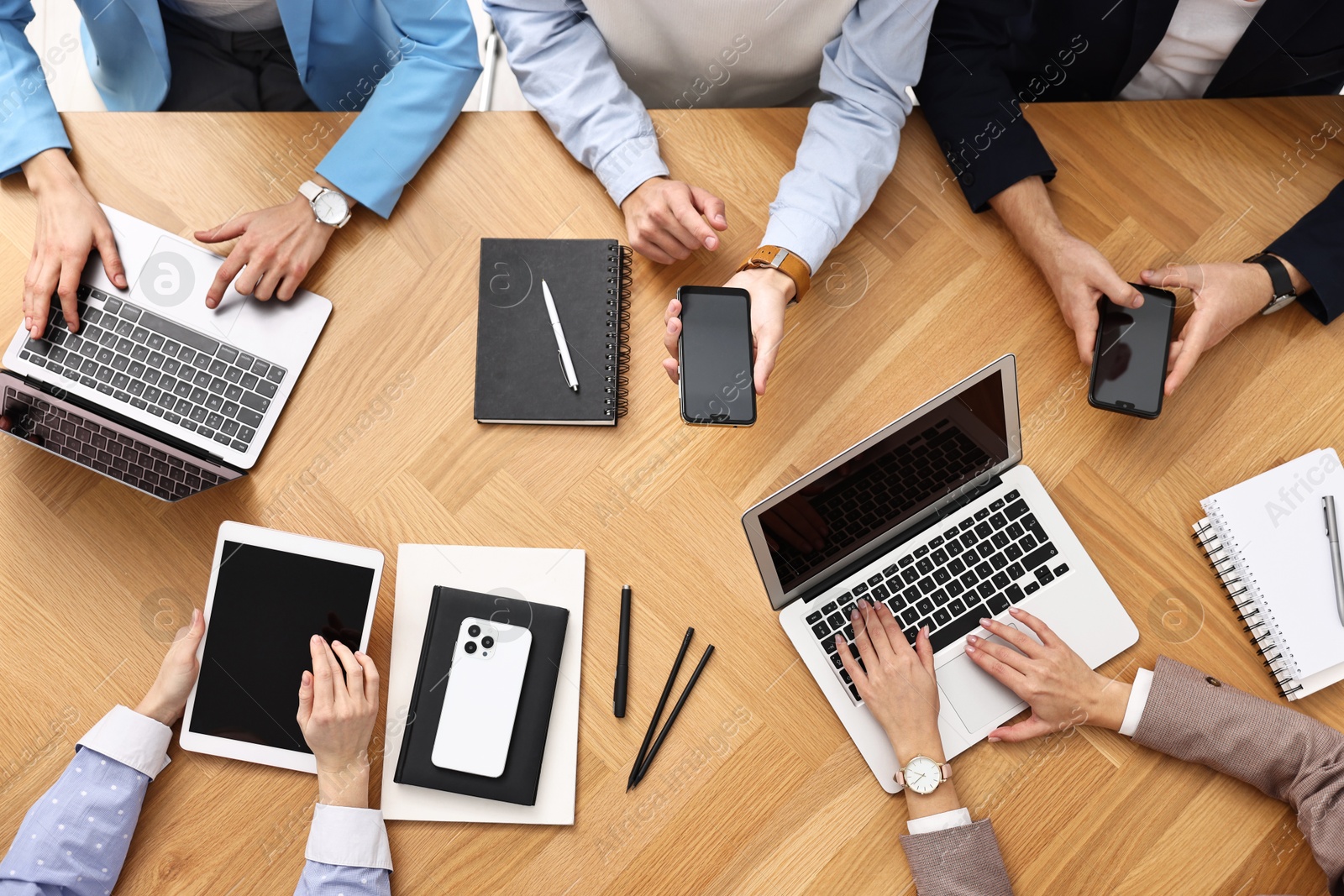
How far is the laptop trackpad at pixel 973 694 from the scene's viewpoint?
3.31ft

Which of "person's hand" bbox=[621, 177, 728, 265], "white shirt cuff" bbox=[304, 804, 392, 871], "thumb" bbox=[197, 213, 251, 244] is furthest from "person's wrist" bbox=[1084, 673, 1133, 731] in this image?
"thumb" bbox=[197, 213, 251, 244]

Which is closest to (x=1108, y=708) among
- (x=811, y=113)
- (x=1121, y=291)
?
(x=1121, y=291)

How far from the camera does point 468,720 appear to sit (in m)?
0.99

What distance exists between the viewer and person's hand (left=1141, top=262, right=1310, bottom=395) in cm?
104

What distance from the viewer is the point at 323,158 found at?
1124mm

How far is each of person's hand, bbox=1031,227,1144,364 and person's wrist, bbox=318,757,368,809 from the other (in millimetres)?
1067

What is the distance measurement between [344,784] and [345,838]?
59 millimetres

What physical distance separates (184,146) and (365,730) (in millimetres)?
855

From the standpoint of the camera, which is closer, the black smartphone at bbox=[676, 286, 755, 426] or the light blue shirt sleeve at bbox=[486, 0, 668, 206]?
the black smartphone at bbox=[676, 286, 755, 426]

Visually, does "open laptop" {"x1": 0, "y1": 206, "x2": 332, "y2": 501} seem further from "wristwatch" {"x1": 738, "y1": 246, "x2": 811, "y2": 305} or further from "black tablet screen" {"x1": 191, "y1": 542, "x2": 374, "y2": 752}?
"wristwatch" {"x1": 738, "y1": 246, "x2": 811, "y2": 305}

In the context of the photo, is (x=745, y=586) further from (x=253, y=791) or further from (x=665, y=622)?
(x=253, y=791)

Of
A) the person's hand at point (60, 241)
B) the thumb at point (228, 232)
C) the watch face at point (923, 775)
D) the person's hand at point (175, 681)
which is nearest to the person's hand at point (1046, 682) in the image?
the watch face at point (923, 775)

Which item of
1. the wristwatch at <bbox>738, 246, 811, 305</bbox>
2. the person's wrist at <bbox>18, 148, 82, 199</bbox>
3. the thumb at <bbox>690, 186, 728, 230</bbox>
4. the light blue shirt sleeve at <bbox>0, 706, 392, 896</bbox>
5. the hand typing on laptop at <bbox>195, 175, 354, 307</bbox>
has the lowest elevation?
the light blue shirt sleeve at <bbox>0, 706, 392, 896</bbox>

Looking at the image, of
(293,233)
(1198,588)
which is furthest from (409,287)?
(1198,588)
